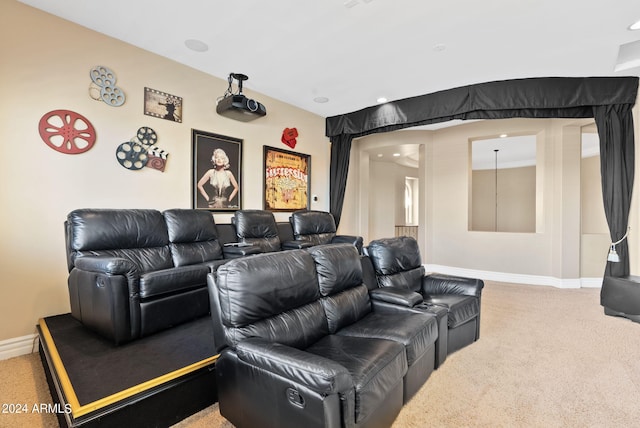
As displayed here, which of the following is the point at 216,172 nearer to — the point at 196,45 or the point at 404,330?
the point at 196,45

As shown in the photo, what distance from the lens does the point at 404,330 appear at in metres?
1.93

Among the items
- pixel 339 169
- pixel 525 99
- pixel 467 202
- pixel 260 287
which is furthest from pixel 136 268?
pixel 467 202

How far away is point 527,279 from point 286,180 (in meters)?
4.53

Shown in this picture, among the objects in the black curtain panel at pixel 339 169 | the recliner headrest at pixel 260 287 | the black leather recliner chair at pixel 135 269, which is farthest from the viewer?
the black curtain panel at pixel 339 169

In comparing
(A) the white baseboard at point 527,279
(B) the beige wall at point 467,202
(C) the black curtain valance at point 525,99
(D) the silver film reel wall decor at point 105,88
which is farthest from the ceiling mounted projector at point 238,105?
(A) the white baseboard at point 527,279

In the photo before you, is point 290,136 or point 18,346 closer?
point 18,346

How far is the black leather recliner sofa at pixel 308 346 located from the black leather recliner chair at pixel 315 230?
Result: 2588mm

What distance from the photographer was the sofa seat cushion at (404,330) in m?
1.86

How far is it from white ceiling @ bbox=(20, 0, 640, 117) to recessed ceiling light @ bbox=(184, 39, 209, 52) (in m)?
0.04

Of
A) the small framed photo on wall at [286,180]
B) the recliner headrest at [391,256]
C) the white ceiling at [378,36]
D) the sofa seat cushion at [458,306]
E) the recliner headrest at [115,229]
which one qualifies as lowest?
the sofa seat cushion at [458,306]

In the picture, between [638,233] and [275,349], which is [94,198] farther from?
[638,233]

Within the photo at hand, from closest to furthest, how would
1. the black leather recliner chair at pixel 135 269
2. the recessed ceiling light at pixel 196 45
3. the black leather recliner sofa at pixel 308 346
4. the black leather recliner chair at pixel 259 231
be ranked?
the black leather recliner sofa at pixel 308 346 → the black leather recliner chair at pixel 135 269 → the recessed ceiling light at pixel 196 45 → the black leather recliner chair at pixel 259 231

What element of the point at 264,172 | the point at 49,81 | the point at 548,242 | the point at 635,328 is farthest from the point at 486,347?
the point at 49,81

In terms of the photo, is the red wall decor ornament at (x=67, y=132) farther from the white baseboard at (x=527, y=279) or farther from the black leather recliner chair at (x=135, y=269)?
the white baseboard at (x=527, y=279)
